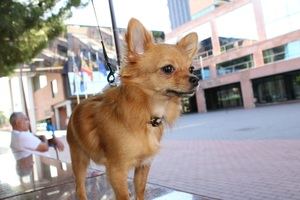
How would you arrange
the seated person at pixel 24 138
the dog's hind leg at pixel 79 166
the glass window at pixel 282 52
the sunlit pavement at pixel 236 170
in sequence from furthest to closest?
the glass window at pixel 282 52
the seated person at pixel 24 138
the sunlit pavement at pixel 236 170
the dog's hind leg at pixel 79 166

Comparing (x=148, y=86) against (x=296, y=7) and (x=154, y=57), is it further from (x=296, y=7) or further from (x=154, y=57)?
(x=296, y=7)

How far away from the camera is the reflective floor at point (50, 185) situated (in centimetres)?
407

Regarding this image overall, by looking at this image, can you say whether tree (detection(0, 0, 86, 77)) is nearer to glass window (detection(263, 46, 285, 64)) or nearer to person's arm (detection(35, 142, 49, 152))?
person's arm (detection(35, 142, 49, 152))

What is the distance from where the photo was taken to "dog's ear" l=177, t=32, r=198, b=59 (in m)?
2.96

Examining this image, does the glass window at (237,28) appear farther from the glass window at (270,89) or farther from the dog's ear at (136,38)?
the dog's ear at (136,38)

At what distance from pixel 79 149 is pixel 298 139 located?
997 centimetres

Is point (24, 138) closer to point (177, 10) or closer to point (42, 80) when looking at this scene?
point (177, 10)

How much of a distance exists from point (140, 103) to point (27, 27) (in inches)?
315

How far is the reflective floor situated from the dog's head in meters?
1.45

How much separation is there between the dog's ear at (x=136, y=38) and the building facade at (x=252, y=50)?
114 ft

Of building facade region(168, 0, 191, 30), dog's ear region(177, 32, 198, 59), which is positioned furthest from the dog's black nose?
building facade region(168, 0, 191, 30)

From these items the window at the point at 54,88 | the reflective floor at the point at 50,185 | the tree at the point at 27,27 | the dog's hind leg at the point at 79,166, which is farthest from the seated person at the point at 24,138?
the window at the point at 54,88

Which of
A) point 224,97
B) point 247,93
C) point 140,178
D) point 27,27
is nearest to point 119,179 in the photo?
point 140,178

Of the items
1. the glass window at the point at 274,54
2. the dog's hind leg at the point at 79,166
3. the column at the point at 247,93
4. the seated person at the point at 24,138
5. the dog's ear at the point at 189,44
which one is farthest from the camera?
the column at the point at 247,93
